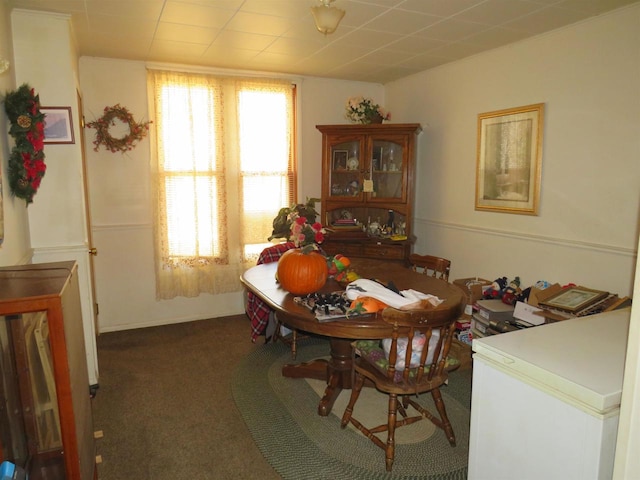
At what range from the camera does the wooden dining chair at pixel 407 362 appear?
6.63 ft

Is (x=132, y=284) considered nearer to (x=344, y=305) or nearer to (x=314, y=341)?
(x=314, y=341)

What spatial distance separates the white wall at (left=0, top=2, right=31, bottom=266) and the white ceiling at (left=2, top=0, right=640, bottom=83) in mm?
285

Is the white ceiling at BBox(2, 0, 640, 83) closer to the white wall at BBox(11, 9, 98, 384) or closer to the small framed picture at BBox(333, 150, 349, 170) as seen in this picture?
the white wall at BBox(11, 9, 98, 384)

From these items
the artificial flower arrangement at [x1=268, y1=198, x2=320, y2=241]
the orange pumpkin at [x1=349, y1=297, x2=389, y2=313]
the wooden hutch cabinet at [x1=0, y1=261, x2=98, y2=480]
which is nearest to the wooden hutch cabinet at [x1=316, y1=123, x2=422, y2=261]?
the artificial flower arrangement at [x1=268, y1=198, x2=320, y2=241]

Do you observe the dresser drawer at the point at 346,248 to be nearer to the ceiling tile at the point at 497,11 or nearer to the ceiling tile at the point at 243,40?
the ceiling tile at the point at 243,40

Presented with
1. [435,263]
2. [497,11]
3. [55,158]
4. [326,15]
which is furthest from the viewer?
[435,263]

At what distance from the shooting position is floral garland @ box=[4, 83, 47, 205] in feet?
7.77

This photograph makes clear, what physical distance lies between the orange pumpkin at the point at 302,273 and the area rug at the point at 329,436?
0.80 metres

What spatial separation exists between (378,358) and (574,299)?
140 centimetres

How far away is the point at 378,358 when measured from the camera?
2.31 meters

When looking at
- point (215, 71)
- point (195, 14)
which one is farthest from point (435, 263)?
point (215, 71)

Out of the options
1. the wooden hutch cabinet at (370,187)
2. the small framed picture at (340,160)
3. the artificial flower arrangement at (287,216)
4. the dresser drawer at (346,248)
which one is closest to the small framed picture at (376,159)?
the wooden hutch cabinet at (370,187)

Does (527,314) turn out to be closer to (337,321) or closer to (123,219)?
(337,321)

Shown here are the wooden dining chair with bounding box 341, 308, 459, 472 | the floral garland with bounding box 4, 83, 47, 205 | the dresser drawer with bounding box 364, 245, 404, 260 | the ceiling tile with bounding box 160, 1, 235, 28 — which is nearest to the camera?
the wooden dining chair with bounding box 341, 308, 459, 472
